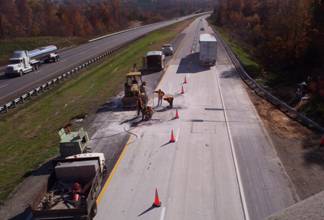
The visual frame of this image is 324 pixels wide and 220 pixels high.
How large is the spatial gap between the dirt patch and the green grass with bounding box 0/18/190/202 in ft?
43.3

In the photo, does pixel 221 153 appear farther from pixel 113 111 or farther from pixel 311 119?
pixel 113 111

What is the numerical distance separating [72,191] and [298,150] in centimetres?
1222

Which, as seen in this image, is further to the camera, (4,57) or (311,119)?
(4,57)

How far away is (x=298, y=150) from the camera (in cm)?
1927

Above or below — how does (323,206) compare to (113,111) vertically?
above

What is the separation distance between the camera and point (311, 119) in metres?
23.4

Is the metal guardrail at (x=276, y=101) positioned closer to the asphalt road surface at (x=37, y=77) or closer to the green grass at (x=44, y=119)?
the green grass at (x=44, y=119)

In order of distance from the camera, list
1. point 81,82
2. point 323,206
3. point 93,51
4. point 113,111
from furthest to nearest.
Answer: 1. point 93,51
2. point 81,82
3. point 113,111
4. point 323,206

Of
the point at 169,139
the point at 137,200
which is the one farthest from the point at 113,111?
the point at 137,200

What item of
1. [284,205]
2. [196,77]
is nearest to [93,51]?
[196,77]

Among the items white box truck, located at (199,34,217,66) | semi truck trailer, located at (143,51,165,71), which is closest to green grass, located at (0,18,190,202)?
semi truck trailer, located at (143,51,165,71)

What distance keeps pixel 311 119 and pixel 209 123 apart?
6.76m

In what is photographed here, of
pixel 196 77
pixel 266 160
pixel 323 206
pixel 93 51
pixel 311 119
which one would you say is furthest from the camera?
pixel 93 51

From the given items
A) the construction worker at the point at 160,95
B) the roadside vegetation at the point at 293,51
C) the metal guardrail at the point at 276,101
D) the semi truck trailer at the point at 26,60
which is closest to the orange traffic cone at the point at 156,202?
the metal guardrail at the point at 276,101
